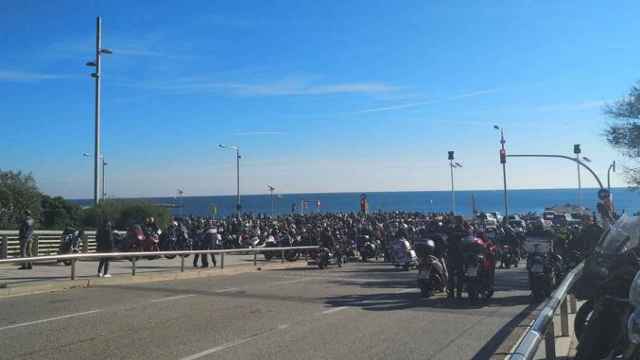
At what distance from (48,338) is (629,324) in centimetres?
751

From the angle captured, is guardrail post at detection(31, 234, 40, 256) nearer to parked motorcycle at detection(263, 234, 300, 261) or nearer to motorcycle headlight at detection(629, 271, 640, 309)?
parked motorcycle at detection(263, 234, 300, 261)

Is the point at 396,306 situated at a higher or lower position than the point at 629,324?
lower

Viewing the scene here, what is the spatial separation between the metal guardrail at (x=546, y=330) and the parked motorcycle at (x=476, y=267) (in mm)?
4061

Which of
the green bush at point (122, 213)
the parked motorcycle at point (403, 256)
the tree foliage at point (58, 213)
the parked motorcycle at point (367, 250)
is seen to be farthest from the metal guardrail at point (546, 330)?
the tree foliage at point (58, 213)

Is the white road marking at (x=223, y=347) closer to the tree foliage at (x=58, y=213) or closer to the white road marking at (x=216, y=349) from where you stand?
the white road marking at (x=216, y=349)

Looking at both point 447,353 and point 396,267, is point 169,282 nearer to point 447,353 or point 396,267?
point 396,267

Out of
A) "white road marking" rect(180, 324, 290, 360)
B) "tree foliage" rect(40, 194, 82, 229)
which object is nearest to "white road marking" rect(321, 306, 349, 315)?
"white road marking" rect(180, 324, 290, 360)

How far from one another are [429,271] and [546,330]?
8.93 metres

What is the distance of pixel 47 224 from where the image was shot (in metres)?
37.1

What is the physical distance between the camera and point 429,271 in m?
14.5

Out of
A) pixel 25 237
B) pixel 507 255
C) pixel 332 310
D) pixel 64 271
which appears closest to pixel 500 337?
pixel 332 310

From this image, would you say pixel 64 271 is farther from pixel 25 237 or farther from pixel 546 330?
pixel 546 330

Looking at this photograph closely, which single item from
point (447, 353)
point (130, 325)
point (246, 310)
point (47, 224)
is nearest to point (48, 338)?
point (130, 325)

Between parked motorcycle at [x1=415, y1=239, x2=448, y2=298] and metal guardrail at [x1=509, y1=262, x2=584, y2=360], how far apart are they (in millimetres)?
5087
